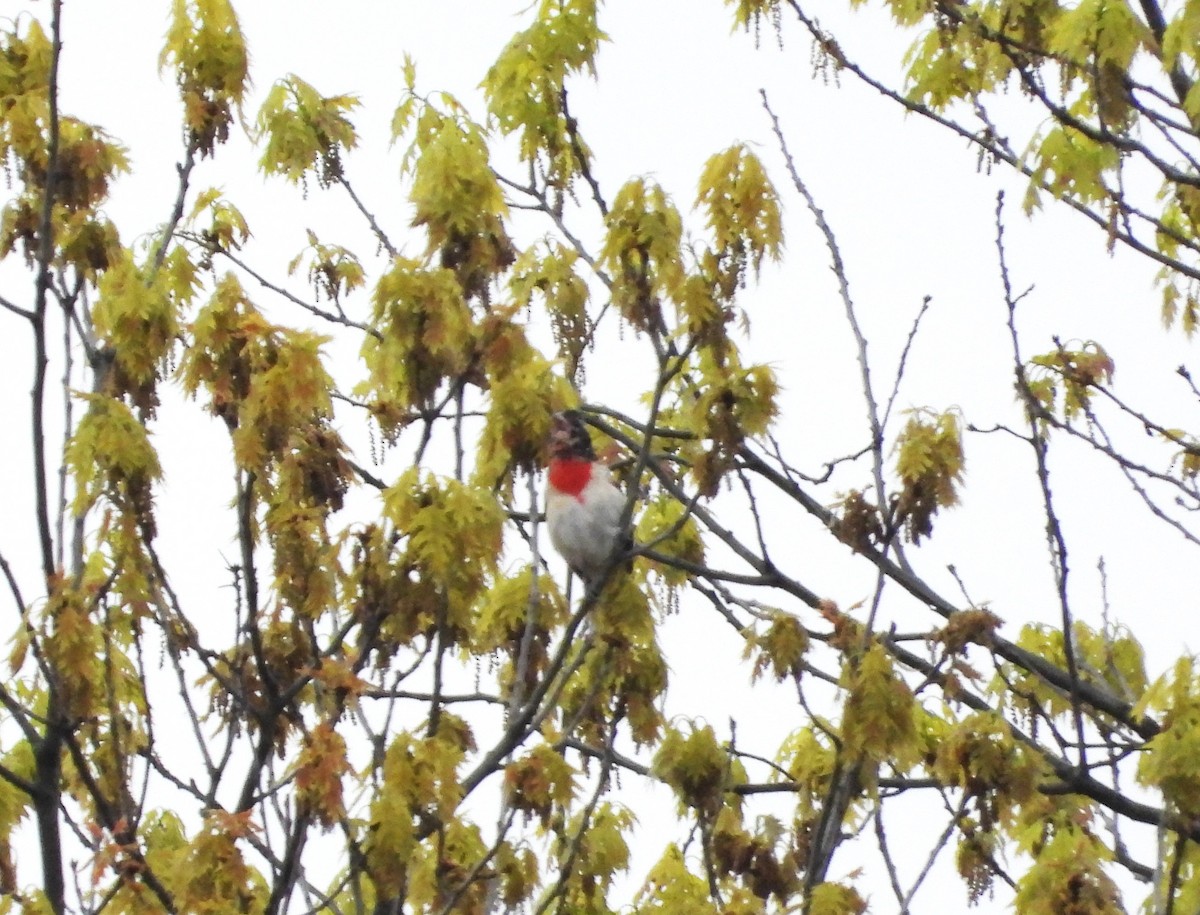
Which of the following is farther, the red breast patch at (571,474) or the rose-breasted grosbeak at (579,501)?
the red breast patch at (571,474)

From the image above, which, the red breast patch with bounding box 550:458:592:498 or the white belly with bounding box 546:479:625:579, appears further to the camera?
the red breast patch with bounding box 550:458:592:498

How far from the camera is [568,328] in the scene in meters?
6.54

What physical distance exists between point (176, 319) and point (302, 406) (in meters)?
1.00

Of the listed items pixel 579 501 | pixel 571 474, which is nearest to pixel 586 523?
pixel 579 501

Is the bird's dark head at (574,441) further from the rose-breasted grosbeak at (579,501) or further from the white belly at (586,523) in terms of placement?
the white belly at (586,523)

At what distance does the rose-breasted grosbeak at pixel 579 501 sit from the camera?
7.34 meters

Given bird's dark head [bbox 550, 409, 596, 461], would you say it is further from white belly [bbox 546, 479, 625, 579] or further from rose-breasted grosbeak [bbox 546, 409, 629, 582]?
white belly [bbox 546, 479, 625, 579]

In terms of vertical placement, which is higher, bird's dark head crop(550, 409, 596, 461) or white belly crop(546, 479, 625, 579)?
bird's dark head crop(550, 409, 596, 461)

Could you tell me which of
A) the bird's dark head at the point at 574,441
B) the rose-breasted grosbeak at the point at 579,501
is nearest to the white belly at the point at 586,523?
the rose-breasted grosbeak at the point at 579,501

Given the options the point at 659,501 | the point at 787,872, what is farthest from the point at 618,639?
the point at 659,501

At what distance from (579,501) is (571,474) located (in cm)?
24

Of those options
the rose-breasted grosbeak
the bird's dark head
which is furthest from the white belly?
the bird's dark head

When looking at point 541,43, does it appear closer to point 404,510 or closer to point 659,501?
point 659,501

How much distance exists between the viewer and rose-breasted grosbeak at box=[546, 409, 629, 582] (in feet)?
24.1
